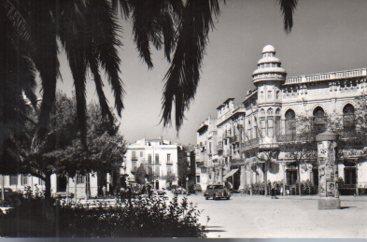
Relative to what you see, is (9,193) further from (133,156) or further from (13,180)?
(133,156)

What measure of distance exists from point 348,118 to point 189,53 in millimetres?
22114

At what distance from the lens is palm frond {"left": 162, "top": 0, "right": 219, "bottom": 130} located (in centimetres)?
618

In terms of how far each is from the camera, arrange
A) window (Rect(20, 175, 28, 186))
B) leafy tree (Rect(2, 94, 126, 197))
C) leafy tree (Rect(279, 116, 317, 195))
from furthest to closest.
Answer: leafy tree (Rect(279, 116, 317, 195)) < window (Rect(20, 175, 28, 186)) < leafy tree (Rect(2, 94, 126, 197))

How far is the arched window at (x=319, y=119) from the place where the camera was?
27.3 meters

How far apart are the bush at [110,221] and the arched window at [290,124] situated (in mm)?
19558

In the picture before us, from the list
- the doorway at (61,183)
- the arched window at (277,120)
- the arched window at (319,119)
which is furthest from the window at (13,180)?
the arched window at (277,120)

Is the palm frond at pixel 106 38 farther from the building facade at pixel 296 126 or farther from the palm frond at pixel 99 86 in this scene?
the building facade at pixel 296 126

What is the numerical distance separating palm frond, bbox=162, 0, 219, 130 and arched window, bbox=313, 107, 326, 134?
21318mm

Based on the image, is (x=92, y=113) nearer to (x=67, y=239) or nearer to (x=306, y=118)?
(x=67, y=239)

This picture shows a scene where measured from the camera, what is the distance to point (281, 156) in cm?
2786

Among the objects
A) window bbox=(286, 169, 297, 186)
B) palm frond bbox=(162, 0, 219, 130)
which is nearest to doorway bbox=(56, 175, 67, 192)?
palm frond bbox=(162, 0, 219, 130)

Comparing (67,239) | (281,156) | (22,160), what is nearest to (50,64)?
(67,239)

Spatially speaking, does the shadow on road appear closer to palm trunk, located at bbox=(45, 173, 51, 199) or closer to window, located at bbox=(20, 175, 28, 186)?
palm trunk, located at bbox=(45, 173, 51, 199)

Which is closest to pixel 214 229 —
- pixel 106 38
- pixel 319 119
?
pixel 106 38
